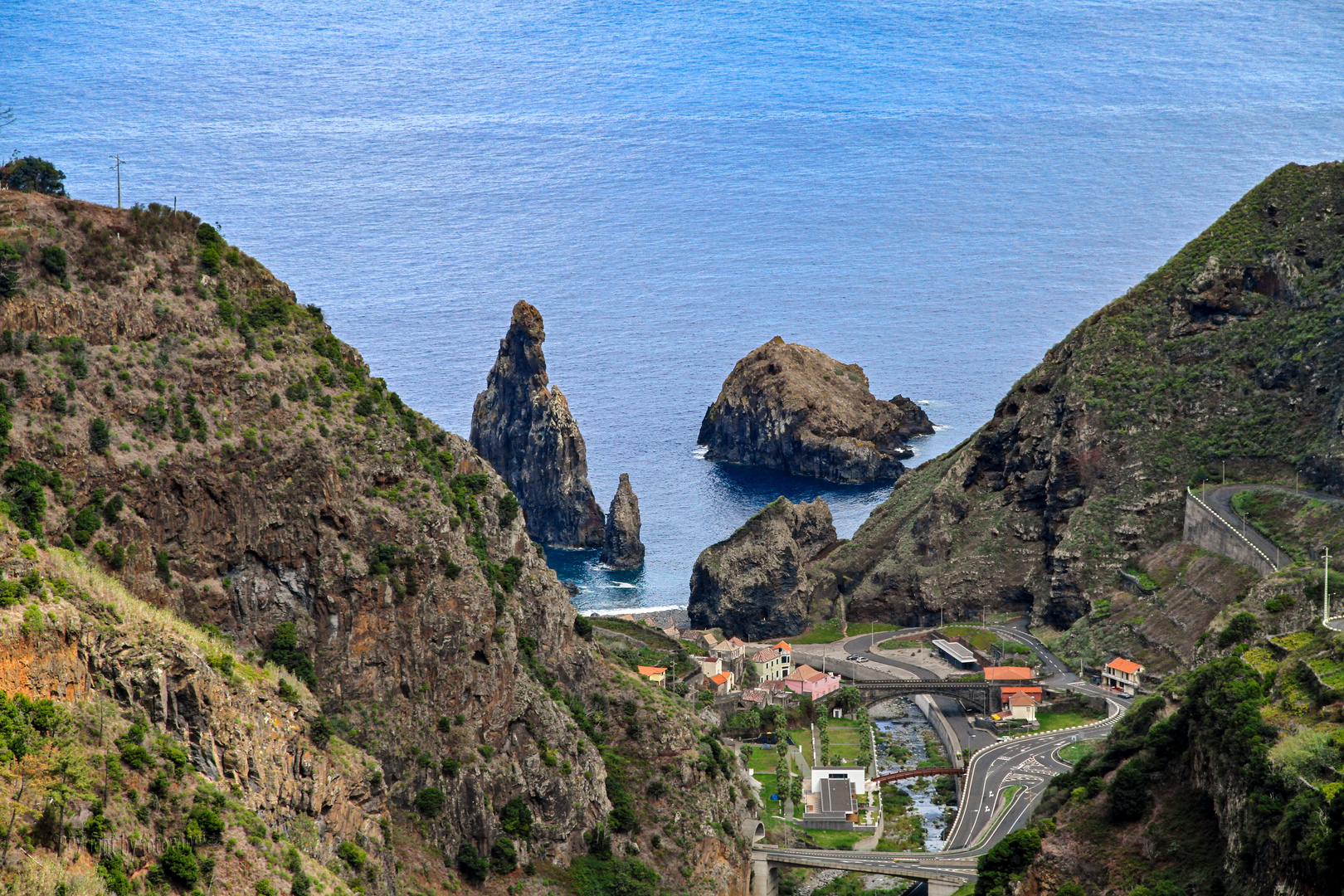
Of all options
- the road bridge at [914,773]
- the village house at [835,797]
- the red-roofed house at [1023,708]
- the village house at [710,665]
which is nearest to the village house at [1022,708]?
the red-roofed house at [1023,708]

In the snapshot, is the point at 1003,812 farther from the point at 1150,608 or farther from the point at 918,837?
the point at 1150,608

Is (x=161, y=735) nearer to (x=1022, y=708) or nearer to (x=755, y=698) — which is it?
(x=755, y=698)

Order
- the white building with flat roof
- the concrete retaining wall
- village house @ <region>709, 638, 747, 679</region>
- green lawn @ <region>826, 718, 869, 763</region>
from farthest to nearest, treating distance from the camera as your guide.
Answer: the white building with flat roof, village house @ <region>709, 638, 747, 679</region>, the concrete retaining wall, green lawn @ <region>826, 718, 869, 763</region>

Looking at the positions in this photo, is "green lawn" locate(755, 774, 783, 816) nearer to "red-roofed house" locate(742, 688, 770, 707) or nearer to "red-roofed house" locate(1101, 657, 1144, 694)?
"red-roofed house" locate(742, 688, 770, 707)

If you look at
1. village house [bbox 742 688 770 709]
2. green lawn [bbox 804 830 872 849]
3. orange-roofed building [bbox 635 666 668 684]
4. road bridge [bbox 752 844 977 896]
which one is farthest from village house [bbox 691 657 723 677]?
road bridge [bbox 752 844 977 896]

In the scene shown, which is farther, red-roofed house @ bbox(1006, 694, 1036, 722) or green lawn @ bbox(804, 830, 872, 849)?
red-roofed house @ bbox(1006, 694, 1036, 722)
